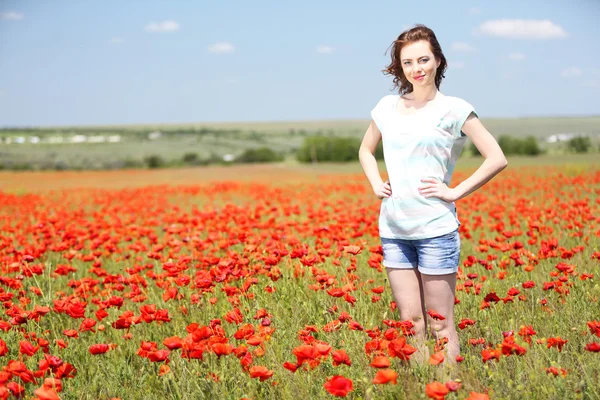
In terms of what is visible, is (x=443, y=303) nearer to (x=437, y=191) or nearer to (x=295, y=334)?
(x=437, y=191)

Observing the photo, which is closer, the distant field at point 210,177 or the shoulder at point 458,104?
the shoulder at point 458,104

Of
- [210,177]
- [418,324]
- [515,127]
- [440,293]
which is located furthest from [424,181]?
[515,127]

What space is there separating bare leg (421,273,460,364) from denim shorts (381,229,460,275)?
0.19ft

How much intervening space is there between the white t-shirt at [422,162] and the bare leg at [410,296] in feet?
0.75

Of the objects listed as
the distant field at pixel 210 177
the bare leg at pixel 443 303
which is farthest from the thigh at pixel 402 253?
the distant field at pixel 210 177

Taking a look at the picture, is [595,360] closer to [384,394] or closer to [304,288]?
[384,394]

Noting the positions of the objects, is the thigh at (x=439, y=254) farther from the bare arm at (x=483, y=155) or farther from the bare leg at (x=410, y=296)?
the bare arm at (x=483, y=155)

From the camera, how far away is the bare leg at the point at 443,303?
313 cm

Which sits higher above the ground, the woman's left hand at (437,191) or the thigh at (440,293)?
the woman's left hand at (437,191)

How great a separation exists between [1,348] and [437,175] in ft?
7.59

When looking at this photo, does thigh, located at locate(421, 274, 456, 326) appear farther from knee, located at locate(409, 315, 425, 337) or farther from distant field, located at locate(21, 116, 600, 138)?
distant field, located at locate(21, 116, 600, 138)

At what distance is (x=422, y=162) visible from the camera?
122 inches

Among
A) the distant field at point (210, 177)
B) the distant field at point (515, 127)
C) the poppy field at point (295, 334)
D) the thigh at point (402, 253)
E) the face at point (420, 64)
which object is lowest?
the distant field at point (210, 177)

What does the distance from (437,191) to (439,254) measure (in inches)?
12.7
